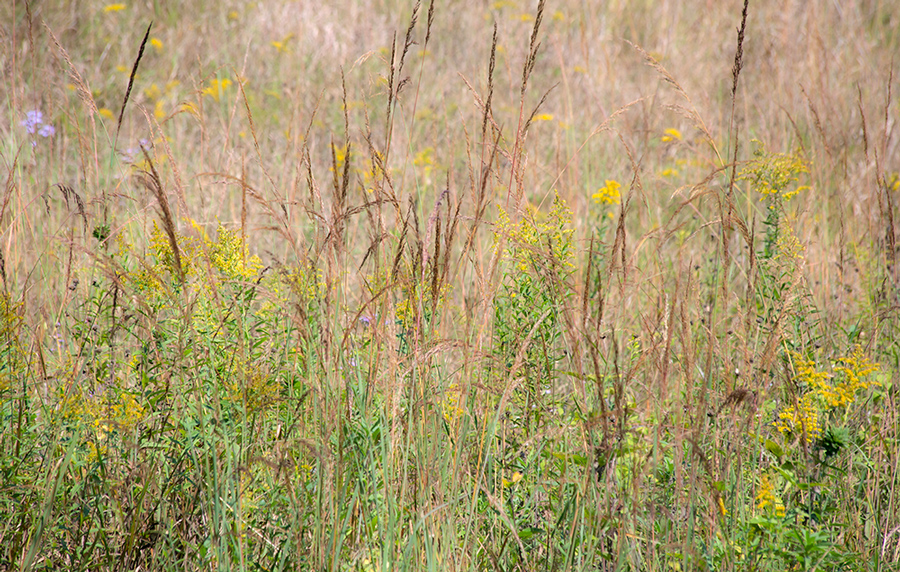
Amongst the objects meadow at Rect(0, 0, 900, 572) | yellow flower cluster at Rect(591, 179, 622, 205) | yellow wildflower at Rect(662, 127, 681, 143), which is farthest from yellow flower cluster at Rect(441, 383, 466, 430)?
yellow wildflower at Rect(662, 127, 681, 143)

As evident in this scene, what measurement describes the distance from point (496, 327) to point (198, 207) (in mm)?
2414

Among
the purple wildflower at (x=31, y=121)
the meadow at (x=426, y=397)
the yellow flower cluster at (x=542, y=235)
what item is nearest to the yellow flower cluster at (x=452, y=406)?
the meadow at (x=426, y=397)

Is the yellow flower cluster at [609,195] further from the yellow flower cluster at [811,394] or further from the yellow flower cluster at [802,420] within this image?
the yellow flower cluster at [802,420]

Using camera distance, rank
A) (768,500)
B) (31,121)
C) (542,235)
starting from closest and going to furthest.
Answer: (768,500) < (542,235) < (31,121)

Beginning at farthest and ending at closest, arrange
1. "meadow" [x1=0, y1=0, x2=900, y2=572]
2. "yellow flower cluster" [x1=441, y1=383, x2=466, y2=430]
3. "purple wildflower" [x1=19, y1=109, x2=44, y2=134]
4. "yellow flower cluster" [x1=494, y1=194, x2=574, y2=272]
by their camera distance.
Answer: "purple wildflower" [x1=19, y1=109, x2=44, y2=134]
"yellow flower cluster" [x1=494, y1=194, x2=574, y2=272]
"yellow flower cluster" [x1=441, y1=383, x2=466, y2=430]
"meadow" [x1=0, y1=0, x2=900, y2=572]

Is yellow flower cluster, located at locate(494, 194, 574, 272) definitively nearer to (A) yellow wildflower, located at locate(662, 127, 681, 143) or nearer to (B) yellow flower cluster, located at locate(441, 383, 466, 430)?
(B) yellow flower cluster, located at locate(441, 383, 466, 430)

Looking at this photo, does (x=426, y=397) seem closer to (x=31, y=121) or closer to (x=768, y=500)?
(x=768, y=500)

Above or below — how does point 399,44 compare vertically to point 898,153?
above

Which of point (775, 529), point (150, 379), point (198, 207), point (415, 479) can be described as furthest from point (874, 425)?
point (198, 207)

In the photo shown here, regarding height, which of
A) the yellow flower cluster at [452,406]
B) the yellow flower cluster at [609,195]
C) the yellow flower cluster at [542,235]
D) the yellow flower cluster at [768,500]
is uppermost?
the yellow flower cluster at [609,195]

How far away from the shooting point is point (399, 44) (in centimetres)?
596

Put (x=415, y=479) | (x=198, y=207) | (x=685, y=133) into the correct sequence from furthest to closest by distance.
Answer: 1. (x=685, y=133)
2. (x=198, y=207)
3. (x=415, y=479)

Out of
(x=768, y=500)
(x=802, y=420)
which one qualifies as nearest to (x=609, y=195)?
(x=802, y=420)

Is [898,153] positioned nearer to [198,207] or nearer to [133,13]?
[198,207]
